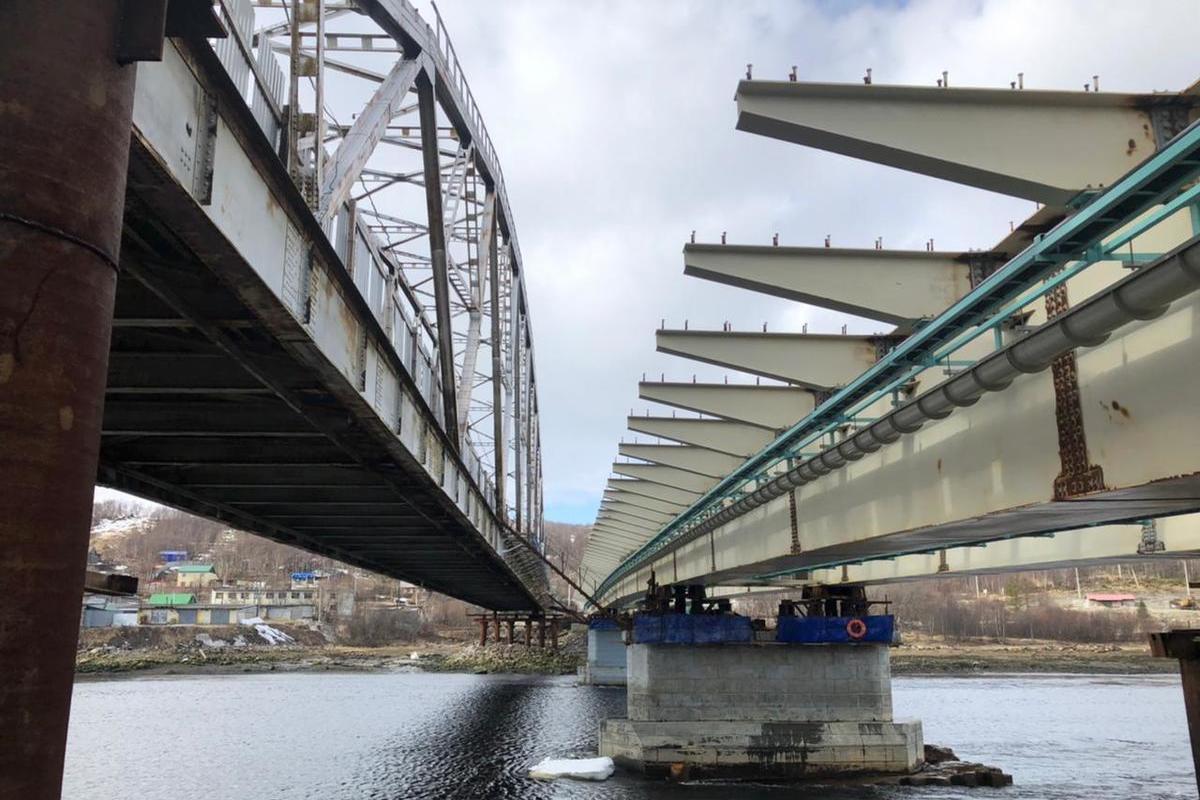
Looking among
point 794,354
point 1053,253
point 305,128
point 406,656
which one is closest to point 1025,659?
point 406,656

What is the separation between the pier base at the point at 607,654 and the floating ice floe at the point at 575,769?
4522cm

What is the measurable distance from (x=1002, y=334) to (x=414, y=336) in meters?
10.1

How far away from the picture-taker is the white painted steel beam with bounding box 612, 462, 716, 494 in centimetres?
3038

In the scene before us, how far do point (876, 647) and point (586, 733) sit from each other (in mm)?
17557

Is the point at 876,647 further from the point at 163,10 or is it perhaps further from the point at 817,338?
the point at 163,10

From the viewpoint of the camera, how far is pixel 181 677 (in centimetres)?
9362

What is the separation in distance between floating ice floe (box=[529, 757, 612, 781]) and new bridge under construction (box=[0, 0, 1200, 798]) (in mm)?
8972

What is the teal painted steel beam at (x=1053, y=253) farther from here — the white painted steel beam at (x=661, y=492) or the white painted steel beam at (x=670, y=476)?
the white painted steel beam at (x=661, y=492)

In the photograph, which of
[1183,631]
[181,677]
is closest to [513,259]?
[1183,631]

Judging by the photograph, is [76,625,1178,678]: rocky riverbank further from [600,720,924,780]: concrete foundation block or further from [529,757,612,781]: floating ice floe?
[600,720,924,780]: concrete foundation block

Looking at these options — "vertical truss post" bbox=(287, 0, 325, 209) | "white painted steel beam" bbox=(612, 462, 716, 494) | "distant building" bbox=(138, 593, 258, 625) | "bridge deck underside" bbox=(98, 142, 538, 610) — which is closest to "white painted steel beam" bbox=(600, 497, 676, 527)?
"white painted steel beam" bbox=(612, 462, 716, 494)

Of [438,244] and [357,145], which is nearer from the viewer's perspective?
[357,145]

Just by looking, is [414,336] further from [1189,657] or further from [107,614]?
[107,614]

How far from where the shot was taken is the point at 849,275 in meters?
14.9
